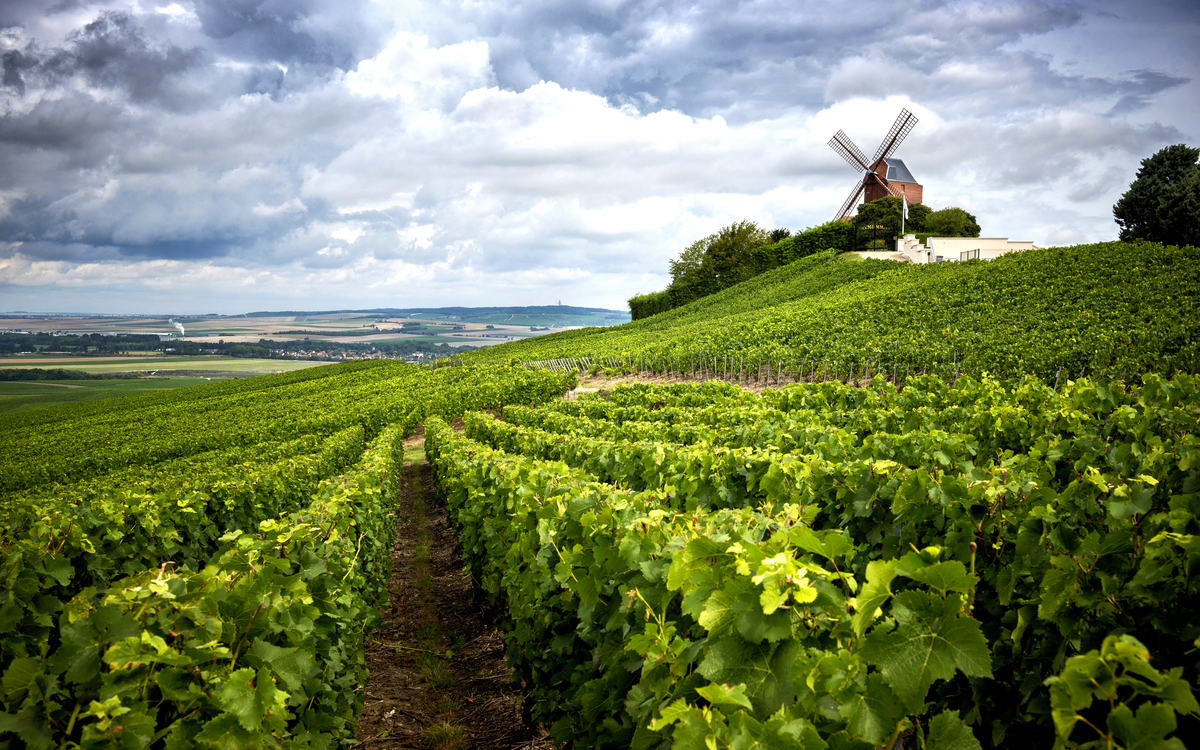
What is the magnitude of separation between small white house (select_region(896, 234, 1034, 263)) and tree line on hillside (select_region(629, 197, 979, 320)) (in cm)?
339

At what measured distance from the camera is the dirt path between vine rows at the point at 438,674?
497 centimetres

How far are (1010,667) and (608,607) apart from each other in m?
2.07

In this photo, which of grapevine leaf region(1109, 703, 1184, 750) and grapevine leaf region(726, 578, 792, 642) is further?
grapevine leaf region(726, 578, 792, 642)

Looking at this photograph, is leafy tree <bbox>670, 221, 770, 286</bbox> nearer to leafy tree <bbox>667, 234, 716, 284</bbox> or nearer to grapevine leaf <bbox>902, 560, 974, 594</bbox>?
leafy tree <bbox>667, 234, 716, 284</bbox>

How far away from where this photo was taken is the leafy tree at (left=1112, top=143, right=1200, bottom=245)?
40.8m

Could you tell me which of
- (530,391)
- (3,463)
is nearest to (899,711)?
(530,391)

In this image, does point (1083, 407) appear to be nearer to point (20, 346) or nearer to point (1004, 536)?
point (1004, 536)

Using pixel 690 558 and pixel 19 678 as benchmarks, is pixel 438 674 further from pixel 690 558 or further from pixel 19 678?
pixel 690 558

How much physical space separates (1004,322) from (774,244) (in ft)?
151

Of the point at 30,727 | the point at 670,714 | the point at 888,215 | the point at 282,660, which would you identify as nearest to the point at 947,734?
the point at 670,714

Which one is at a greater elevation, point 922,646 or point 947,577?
point 947,577

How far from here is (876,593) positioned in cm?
171

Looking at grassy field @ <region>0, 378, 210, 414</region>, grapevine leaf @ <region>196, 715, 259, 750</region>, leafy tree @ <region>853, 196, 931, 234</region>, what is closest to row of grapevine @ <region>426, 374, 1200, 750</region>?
grapevine leaf @ <region>196, 715, 259, 750</region>

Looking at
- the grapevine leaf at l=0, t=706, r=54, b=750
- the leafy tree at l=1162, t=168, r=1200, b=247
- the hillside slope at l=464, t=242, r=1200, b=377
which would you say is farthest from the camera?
the leafy tree at l=1162, t=168, r=1200, b=247
